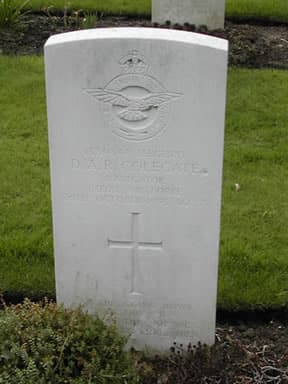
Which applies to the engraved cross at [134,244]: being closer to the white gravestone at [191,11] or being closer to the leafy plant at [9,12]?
the white gravestone at [191,11]

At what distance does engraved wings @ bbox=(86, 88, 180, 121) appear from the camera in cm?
359

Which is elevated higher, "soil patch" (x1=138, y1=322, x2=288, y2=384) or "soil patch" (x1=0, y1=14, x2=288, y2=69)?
"soil patch" (x1=0, y1=14, x2=288, y2=69)

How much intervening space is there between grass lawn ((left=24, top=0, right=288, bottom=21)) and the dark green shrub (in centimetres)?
635

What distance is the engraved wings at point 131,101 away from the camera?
3.59 metres

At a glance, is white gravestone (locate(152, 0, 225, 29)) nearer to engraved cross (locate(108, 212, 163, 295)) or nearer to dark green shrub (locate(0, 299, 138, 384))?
engraved cross (locate(108, 212, 163, 295))

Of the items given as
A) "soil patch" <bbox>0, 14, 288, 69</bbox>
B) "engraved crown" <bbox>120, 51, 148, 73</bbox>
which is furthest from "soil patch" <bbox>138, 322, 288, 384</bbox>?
"soil patch" <bbox>0, 14, 288, 69</bbox>

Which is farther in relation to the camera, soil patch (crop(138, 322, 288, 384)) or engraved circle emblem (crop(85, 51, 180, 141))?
soil patch (crop(138, 322, 288, 384))

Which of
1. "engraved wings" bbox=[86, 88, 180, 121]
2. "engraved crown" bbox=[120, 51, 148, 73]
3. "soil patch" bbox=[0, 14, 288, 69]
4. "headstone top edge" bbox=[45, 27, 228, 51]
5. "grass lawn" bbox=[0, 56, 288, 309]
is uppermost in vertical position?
"headstone top edge" bbox=[45, 27, 228, 51]

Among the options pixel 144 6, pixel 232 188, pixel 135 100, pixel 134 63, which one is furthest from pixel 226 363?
pixel 144 6

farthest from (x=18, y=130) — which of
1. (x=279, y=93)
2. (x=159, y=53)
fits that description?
(x=159, y=53)

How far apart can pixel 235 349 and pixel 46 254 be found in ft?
4.78

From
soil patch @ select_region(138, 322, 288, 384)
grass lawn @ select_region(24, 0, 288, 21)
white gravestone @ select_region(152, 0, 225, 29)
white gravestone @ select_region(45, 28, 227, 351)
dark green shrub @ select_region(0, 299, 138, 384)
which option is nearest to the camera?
dark green shrub @ select_region(0, 299, 138, 384)

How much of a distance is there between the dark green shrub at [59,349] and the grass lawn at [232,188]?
965 millimetres

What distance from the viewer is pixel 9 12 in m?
8.59
